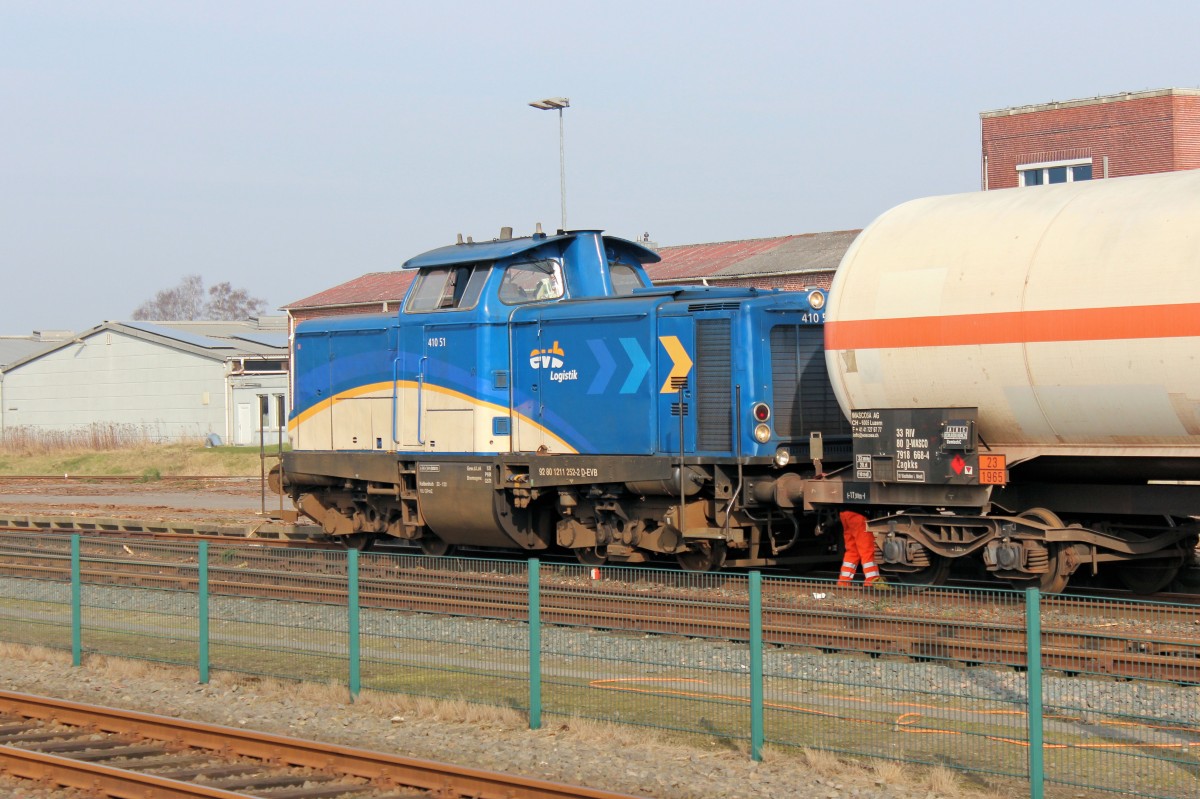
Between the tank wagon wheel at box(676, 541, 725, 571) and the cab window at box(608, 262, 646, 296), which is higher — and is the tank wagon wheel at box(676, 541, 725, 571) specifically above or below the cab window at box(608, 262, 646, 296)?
below

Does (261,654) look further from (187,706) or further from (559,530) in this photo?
(559,530)

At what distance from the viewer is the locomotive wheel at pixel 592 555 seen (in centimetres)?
1606

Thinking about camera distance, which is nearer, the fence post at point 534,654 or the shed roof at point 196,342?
the fence post at point 534,654

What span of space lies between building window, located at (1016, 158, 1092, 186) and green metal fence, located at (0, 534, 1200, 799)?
93.9 ft

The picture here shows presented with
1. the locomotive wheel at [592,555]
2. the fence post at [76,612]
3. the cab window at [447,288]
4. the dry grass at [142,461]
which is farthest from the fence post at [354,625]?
the dry grass at [142,461]

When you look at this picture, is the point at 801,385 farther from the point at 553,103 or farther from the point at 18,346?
the point at 18,346

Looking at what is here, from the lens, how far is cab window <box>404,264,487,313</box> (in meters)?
16.6

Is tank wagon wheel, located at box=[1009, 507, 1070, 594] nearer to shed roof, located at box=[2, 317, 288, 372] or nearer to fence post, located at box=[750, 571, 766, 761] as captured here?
fence post, located at box=[750, 571, 766, 761]

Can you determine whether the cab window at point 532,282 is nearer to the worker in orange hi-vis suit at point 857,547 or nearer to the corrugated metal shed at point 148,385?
the worker in orange hi-vis suit at point 857,547

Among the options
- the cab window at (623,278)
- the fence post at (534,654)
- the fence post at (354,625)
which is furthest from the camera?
the cab window at (623,278)

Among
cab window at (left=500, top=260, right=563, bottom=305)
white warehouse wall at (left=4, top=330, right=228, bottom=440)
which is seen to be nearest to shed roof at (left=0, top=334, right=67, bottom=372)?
white warehouse wall at (left=4, top=330, right=228, bottom=440)

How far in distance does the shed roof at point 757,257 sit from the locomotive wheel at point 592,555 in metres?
19.7

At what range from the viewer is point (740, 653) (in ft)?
34.7

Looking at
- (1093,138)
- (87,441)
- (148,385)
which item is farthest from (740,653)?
(148,385)
